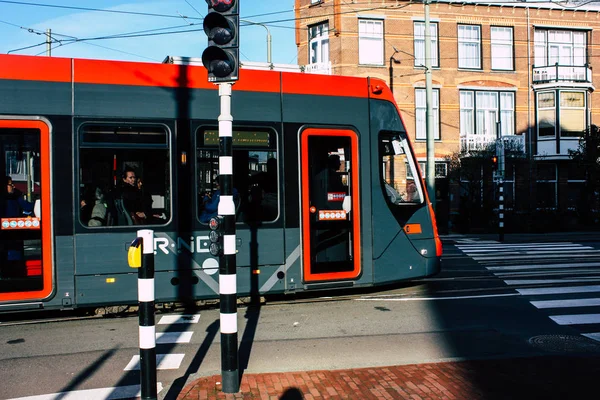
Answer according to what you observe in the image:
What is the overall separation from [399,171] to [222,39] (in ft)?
16.2

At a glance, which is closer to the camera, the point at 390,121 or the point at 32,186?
the point at 32,186

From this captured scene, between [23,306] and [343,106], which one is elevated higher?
[343,106]

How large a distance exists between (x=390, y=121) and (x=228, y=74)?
4.86 m

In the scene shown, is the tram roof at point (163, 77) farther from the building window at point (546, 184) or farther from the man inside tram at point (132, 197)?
the building window at point (546, 184)

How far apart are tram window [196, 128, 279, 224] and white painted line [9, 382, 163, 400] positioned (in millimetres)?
3096

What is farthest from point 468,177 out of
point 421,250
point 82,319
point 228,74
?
point 228,74

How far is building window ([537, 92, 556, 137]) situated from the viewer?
31219 millimetres

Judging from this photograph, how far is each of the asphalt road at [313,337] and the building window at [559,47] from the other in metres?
24.4

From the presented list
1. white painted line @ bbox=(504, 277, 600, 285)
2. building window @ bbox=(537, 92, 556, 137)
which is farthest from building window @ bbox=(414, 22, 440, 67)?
→ white painted line @ bbox=(504, 277, 600, 285)

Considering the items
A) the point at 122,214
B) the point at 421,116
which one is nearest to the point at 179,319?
the point at 122,214

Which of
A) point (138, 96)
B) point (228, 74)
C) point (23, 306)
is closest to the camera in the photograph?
point (228, 74)

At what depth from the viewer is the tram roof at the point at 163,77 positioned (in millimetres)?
7395

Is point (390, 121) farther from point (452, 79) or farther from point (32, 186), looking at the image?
point (452, 79)

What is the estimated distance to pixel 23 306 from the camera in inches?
287
